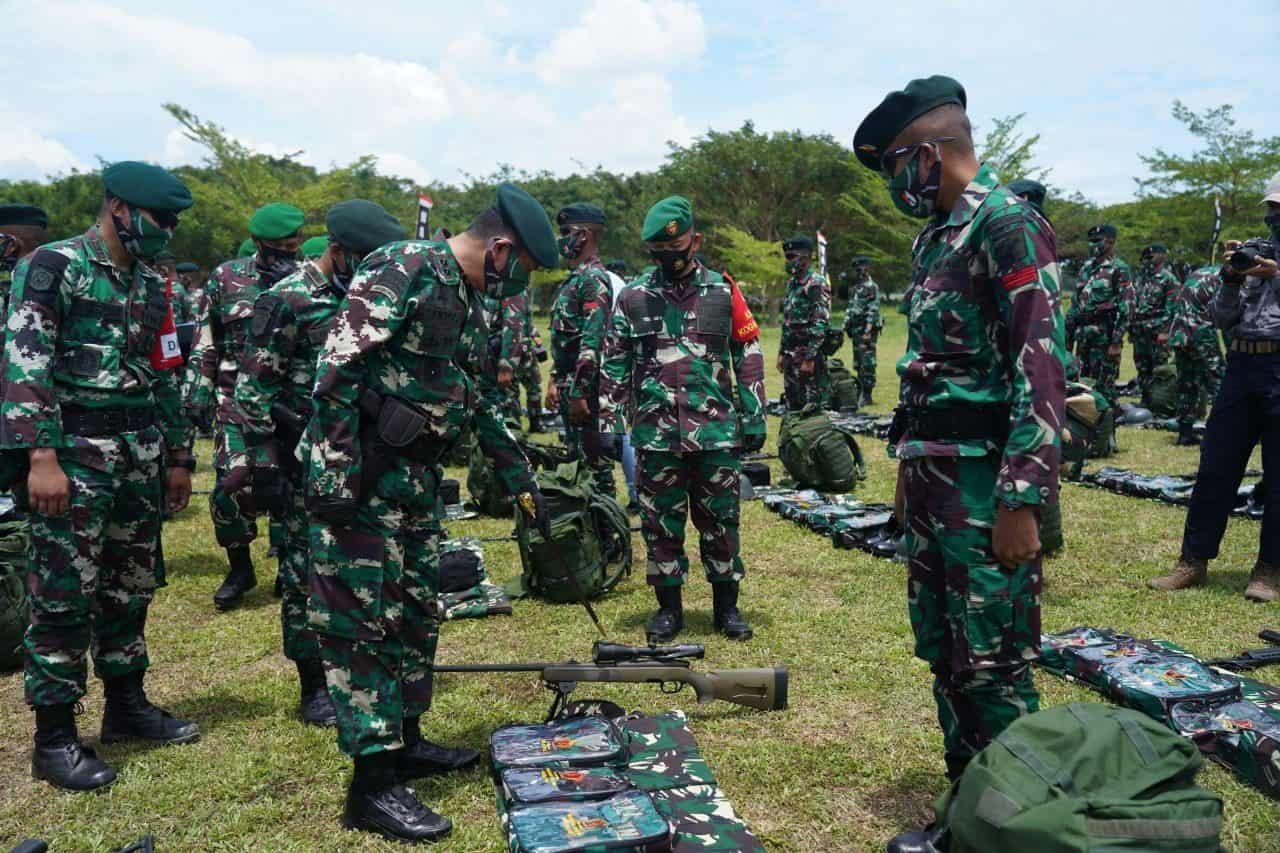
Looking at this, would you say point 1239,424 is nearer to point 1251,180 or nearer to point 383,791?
point 383,791

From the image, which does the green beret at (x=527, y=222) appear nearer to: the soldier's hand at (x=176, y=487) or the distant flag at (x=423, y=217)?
the soldier's hand at (x=176, y=487)

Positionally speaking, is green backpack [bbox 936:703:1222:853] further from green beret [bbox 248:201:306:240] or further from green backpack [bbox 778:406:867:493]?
green backpack [bbox 778:406:867:493]

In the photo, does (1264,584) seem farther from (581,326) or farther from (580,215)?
(580,215)

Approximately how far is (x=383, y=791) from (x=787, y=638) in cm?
264

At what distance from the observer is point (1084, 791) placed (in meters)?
2.24

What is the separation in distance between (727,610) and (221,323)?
12.5ft

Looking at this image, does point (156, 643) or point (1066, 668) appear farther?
point (156, 643)

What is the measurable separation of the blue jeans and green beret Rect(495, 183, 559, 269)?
4.79m

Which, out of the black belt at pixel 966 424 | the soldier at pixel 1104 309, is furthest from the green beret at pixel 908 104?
the soldier at pixel 1104 309

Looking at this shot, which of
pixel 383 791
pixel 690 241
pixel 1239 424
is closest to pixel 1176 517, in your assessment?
pixel 1239 424

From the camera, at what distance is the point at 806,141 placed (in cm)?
4325

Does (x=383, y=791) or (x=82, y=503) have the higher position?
(x=82, y=503)

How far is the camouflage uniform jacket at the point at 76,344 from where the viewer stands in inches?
136

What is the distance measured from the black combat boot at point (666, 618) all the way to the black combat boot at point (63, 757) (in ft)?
9.16
